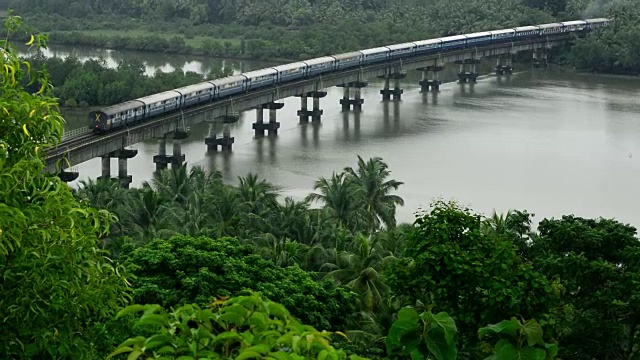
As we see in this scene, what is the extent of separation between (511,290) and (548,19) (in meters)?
86.0

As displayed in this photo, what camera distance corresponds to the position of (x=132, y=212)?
113ft

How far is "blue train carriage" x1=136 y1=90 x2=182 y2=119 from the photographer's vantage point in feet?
172

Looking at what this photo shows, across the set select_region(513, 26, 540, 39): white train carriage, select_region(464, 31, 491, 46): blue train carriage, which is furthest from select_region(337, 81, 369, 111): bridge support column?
select_region(513, 26, 540, 39): white train carriage

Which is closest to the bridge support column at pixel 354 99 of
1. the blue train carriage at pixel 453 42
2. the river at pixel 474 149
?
the river at pixel 474 149

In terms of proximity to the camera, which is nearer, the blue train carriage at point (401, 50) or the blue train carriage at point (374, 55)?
the blue train carriage at point (374, 55)

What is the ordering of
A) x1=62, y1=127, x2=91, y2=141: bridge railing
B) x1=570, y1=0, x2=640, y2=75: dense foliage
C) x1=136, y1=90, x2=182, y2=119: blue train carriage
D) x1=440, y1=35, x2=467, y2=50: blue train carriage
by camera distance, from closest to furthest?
x1=62, y1=127, x2=91, y2=141: bridge railing
x1=136, y1=90, x2=182, y2=119: blue train carriage
x1=440, y1=35, x2=467, y2=50: blue train carriage
x1=570, y1=0, x2=640, y2=75: dense foliage

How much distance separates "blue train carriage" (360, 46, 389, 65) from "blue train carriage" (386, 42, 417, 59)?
0.58 metres

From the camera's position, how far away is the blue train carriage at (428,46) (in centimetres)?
8094

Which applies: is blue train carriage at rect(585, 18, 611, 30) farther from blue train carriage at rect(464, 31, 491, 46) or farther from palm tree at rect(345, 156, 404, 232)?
palm tree at rect(345, 156, 404, 232)

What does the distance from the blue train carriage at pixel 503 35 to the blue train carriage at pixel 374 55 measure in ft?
51.3

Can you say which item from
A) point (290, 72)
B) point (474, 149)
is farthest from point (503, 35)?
point (474, 149)

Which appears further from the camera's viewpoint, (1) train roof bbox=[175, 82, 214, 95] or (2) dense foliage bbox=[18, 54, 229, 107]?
(2) dense foliage bbox=[18, 54, 229, 107]

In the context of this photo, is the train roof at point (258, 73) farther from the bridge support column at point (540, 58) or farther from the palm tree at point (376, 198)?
the bridge support column at point (540, 58)

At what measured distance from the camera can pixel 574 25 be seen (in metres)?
99.4
